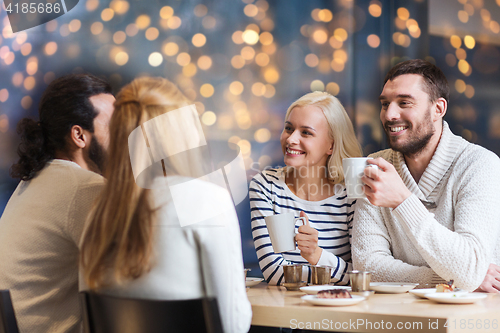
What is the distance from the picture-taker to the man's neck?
59.4 inches

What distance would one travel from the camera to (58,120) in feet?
3.69

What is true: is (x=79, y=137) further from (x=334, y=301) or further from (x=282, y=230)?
(x=334, y=301)

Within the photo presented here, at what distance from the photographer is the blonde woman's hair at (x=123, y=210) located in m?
0.73

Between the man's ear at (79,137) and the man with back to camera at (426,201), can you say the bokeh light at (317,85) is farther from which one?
the man's ear at (79,137)

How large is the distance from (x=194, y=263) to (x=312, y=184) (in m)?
1.03

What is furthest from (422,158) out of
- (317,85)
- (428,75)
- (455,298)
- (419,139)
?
(317,85)

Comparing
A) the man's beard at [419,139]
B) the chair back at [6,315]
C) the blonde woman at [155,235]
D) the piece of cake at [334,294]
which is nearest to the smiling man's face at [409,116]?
the man's beard at [419,139]

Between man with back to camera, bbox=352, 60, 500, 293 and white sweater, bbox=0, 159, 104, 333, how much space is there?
738 mm

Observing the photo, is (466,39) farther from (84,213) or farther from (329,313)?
(84,213)

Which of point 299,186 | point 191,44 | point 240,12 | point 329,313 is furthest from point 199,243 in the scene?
point 240,12

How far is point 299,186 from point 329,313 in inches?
33.7

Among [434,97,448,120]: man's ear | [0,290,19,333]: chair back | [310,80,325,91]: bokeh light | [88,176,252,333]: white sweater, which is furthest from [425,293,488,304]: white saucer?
[310,80,325,91]: bokeh light

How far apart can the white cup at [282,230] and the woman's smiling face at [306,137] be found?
49cm

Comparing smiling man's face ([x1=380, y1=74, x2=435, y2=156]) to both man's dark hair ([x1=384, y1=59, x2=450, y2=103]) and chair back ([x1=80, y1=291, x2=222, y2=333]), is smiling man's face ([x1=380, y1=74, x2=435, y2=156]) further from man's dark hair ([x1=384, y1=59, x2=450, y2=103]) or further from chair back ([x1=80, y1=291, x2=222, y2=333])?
chair back ([x1=80, y1=291, x2=222, y2=333])
